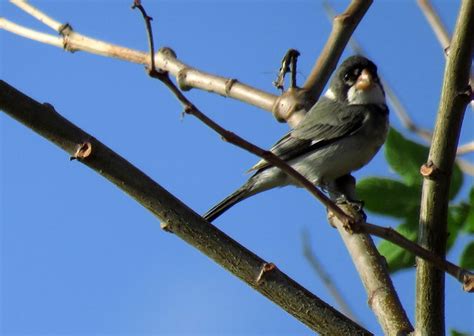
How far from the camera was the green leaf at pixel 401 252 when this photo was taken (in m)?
2.50

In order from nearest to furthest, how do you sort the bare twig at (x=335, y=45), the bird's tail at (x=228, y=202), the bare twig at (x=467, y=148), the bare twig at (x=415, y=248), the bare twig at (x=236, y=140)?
the bare twig at (x=236, y=140) < the bare twig at (x=415, y=248) < the bare twig at (x=467, y=148) < the bare twig at (x=335, y=45) < the bird's tail at (x=228, y=202)

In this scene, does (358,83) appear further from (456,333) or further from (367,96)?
(456,333)

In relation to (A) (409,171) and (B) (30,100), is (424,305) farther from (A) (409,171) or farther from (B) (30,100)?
(B) (30,100)

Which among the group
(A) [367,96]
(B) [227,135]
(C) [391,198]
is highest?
(A) [367,96]

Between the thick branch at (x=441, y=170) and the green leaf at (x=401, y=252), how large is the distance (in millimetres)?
96

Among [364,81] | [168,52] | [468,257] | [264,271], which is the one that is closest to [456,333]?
[468,257]

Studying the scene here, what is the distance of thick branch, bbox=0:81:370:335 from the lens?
228 cm

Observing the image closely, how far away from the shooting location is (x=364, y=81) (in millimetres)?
6094

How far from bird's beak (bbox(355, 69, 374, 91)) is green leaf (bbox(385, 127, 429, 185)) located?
3.60 meters

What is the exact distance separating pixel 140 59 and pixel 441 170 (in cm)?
260

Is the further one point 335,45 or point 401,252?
point 335,45

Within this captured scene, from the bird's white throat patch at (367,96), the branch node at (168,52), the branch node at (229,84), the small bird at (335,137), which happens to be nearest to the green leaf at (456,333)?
the small bird at (335,137)

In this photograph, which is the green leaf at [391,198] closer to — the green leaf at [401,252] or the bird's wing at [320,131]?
the green leaf at [401,252]

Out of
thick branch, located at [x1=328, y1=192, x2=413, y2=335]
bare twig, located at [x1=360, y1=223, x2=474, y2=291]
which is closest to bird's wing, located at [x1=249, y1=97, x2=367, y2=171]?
thick branch, located at [x1=328, y1=192, x2=413, y2=335]
